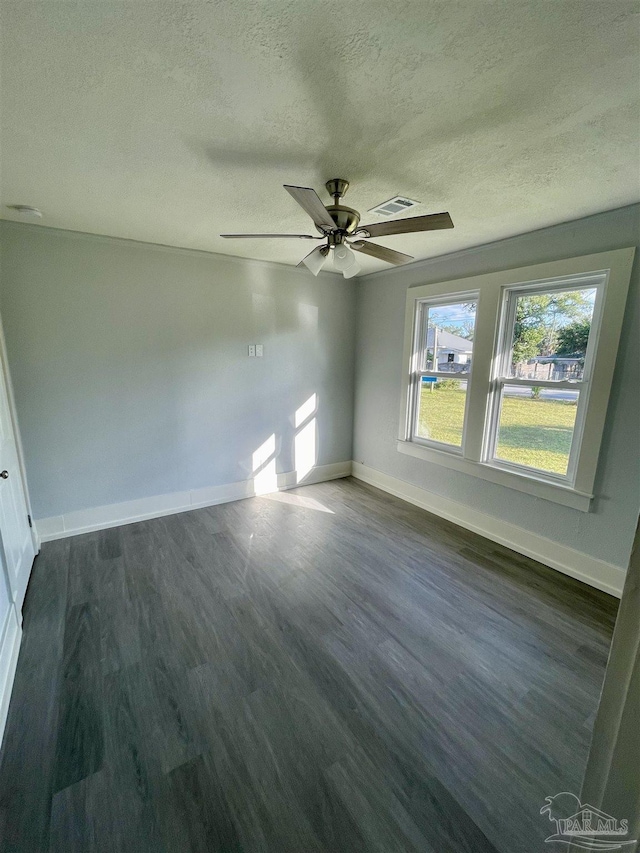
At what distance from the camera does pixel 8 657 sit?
5.46 ft

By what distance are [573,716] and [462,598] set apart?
79 cm

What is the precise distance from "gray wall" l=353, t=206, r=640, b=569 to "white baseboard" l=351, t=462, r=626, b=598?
6 cm

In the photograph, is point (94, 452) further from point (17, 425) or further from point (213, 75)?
point (213, 75)

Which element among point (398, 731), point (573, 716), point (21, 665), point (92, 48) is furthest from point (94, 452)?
point (573, 716)

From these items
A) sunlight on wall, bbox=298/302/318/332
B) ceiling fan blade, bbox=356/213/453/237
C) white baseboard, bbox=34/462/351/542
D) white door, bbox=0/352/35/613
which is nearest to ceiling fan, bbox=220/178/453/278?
ceiling fan blade, bbox=356/213/453/237

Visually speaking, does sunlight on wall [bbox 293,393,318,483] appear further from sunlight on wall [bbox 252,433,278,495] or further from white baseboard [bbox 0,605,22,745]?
white baseboard [bbox 0,605,22,745]

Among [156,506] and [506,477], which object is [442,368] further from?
[156,506]

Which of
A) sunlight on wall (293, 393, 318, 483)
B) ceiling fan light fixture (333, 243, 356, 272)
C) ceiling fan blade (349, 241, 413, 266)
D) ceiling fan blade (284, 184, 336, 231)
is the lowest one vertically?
sunlight on wall (293, 393, 318, 483)

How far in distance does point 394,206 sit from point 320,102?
40.6 inches

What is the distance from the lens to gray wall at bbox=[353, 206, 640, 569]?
86.4 inches

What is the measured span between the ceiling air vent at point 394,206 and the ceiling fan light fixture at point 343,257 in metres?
0.50

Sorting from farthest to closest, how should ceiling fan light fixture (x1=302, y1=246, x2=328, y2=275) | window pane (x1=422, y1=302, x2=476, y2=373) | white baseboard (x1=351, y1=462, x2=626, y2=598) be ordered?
Answer: window pane (x1=422, y1=302, x2=476, y2=373) < white baseboard (x1=351, y1=462, x2=626, y2=598) < ceiling fan light fixture (x1=302, y1=246, x2=328, y2=275)

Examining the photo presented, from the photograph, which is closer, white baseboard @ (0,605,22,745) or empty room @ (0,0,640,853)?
empty room @ (0,0,640,853)

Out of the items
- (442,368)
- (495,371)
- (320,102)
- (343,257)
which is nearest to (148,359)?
(343,257)
